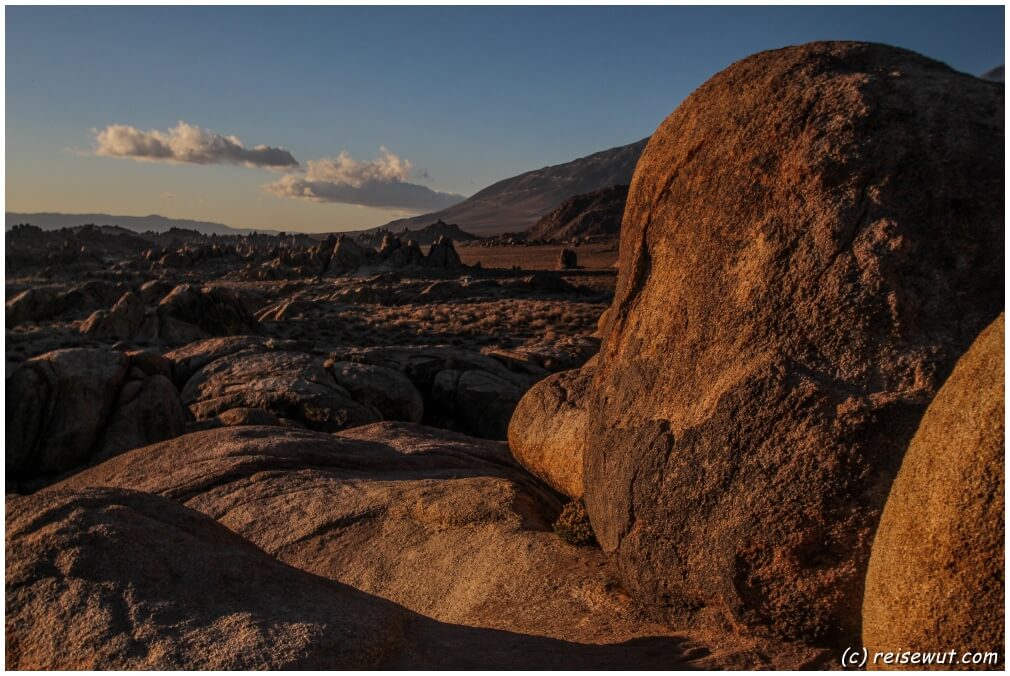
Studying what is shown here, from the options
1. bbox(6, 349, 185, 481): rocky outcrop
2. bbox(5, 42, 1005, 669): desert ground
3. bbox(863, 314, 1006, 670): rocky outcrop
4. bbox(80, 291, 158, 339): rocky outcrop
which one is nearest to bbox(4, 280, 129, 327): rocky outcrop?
bbox(80, 291, 158, 339): rocky outcrop

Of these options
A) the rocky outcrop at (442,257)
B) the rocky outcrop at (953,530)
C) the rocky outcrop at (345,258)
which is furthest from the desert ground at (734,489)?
the rocky outcrop at (345,258)

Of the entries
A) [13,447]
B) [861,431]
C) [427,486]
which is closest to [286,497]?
[427,486]

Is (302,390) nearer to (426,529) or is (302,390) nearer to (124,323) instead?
(426,529)

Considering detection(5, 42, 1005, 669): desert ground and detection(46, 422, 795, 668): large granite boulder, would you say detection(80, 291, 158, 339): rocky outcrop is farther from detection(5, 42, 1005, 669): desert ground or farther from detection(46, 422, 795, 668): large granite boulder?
detection(5, 42, 1005, 669): desert ground

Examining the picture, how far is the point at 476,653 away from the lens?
207 inches

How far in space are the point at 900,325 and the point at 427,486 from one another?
5788 mm

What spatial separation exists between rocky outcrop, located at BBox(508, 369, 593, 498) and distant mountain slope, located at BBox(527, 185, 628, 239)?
84.6 m

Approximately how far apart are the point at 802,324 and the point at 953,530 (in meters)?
1.81

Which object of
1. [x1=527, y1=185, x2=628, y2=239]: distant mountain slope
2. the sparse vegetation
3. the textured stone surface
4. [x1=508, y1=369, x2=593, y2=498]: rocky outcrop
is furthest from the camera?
[x1=527, y1=185, x2=628, y2=239]: distant mountain slope

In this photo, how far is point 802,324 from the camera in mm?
5355

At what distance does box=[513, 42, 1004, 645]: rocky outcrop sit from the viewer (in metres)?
5.02

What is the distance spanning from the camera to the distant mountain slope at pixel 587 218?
99.2 metres

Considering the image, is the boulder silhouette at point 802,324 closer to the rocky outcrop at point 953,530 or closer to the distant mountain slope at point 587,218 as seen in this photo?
the rocky outcrop at point 953,530

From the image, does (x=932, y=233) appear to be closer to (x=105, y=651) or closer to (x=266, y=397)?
(x=105, y=651)
